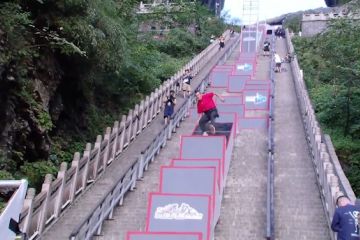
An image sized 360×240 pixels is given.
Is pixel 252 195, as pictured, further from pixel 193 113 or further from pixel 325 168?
pixel 193 113

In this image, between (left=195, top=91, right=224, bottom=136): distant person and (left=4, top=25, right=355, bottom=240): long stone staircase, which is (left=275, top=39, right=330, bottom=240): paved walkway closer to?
(left=4, top=25, right=355, bottom=240): long stone staircase

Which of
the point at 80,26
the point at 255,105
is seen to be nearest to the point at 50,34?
the point at 80,26

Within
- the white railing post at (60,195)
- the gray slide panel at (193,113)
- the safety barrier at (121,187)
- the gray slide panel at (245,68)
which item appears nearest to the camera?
the safety barrier at (121,187)

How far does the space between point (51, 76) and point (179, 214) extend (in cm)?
911

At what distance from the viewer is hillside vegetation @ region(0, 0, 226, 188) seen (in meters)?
16.5

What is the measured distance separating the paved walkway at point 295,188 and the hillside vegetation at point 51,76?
6.00 meters

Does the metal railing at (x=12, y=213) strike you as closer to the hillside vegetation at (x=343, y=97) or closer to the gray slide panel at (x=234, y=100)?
the hillside vegetation at (x=343, y=97)

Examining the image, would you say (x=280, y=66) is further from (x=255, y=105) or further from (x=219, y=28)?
(x=219, y=28)

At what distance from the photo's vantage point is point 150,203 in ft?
40.3

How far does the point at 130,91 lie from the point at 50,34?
33.0 feet

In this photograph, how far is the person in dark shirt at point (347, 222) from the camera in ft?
30.8

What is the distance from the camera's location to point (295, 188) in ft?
51.9

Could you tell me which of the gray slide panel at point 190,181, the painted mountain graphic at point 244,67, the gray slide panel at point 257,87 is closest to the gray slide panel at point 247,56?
the painted mountain graphic at point 244,67

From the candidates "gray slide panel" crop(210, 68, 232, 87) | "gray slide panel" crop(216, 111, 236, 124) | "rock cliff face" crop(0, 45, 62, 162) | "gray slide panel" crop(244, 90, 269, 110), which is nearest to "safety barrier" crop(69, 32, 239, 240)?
"gray slide panel" crop(216, 111, 236, 124)
